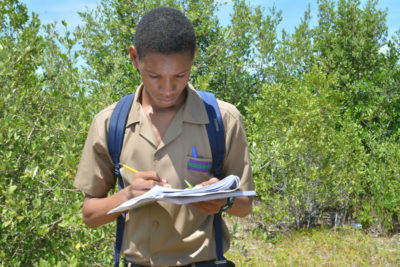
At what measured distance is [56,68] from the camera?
439 centimetres

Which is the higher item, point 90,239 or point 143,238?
point 143,238

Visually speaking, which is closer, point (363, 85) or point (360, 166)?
point (360, 166)

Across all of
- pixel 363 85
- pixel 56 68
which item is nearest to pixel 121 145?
pixel 56 68

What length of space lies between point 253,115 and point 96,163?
16.1 feet

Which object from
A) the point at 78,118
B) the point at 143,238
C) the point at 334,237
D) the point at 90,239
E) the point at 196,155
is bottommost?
the point at 334,237

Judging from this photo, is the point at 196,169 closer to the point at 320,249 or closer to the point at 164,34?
the point at 164,34

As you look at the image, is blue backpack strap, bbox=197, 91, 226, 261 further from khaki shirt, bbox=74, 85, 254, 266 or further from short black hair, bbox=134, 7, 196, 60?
short black hair, bbox=134, 7, 196, 60

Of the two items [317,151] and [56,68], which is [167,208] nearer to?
[56,68]

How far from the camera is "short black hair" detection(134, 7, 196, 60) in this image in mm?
1721

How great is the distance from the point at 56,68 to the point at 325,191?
5.51 metres

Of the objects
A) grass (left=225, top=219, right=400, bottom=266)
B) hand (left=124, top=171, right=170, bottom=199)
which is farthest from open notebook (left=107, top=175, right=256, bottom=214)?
grass (left=225, top=219, right=400, bottom=266)

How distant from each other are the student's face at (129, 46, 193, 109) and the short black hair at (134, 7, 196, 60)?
0.07ft

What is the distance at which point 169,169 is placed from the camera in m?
1.79

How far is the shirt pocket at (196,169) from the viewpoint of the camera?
5.87 feet
